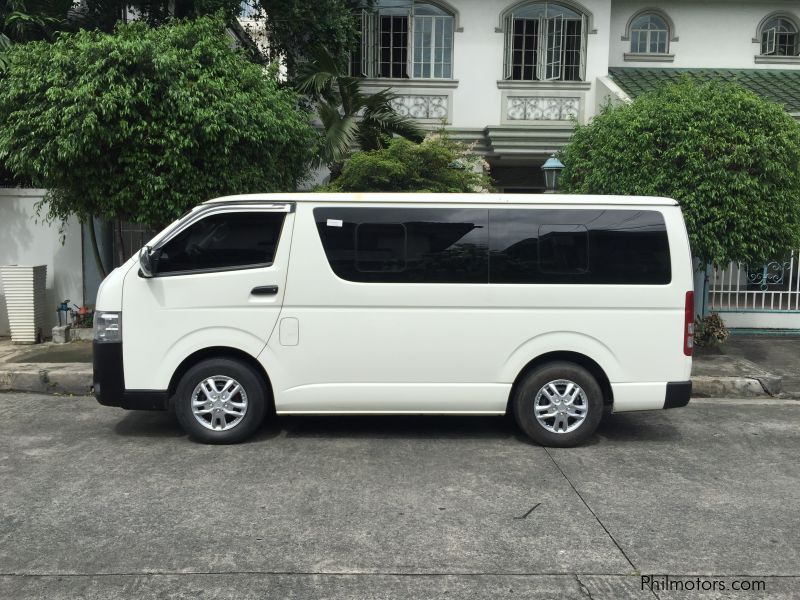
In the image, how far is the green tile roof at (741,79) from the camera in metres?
13.5

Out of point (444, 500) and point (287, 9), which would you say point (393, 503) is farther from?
point (287, 9)

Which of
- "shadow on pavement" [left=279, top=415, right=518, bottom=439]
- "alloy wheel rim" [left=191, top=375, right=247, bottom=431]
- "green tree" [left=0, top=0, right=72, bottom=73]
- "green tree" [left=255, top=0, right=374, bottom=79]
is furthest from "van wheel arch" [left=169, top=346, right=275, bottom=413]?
"green tree" [left=255, top=0, right=374, bottom=79]

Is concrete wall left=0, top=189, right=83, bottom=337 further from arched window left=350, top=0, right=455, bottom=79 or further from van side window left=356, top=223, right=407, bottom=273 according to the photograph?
van side window left=356, top=223, right=407, bottom=273

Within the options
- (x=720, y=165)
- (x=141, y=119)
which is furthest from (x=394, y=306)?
(x=720, y=165)

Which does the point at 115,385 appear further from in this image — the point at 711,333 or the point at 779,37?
the point at 779,37

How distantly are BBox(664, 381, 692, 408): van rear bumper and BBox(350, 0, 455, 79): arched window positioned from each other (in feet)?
30.9

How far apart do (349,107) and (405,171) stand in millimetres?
3097

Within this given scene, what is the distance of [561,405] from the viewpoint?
6.00 meters

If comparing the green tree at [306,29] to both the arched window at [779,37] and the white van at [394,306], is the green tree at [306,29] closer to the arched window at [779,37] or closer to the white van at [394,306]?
the white van at [394,306]

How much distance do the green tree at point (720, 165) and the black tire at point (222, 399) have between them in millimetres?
5667

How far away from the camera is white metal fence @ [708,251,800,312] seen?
1123 centimetres

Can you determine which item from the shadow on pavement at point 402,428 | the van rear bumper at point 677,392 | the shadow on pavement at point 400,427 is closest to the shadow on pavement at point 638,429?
the shadow on pavement at point 402,428

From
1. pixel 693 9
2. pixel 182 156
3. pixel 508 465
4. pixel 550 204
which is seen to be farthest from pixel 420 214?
pixel 693 9

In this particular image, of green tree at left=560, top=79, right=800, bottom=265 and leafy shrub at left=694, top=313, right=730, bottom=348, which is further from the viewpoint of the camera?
leafy shrub at left=694, top=313, right=730, bottom=348
